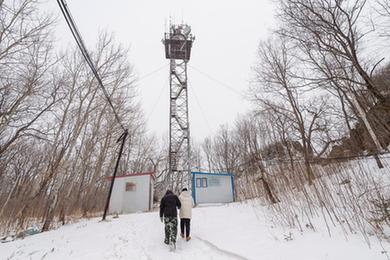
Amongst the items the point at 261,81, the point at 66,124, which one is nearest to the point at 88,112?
the point at 66,124

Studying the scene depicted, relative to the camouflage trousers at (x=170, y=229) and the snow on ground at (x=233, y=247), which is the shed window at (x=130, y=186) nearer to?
Answer: the snow on ground at (x=233, y=247)

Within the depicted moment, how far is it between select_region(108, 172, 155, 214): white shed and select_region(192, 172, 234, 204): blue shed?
3.41m

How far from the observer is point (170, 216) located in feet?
15.0

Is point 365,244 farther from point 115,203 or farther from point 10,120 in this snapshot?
point 115,203

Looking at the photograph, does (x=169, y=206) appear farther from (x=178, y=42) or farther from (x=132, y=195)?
(x=178, y=42)

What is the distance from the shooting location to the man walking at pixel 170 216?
14.0 feet

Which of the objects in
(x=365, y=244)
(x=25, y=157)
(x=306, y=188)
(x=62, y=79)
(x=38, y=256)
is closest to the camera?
(x=365, y=244)

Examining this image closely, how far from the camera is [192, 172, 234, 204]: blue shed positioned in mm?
13219

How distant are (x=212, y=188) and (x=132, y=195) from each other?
19.3 ft

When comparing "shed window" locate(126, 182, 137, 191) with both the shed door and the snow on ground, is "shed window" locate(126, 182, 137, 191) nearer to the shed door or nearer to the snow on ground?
the shed door

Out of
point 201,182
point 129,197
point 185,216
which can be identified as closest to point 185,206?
point 185,216

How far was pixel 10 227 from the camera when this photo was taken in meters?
8.59

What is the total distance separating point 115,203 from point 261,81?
1294 centimetres

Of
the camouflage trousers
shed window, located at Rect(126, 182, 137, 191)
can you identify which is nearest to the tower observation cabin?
shed window, located at Rect(126, 182, 137, 191)
